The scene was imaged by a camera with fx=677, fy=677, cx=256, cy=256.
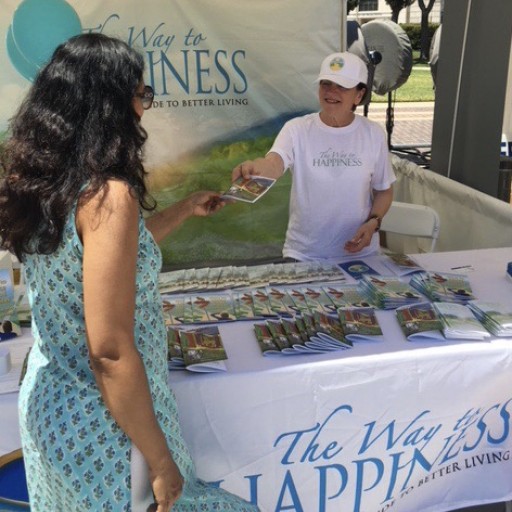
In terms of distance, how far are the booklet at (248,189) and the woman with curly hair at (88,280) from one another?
890 mm

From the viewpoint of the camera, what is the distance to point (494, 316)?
199 centimetres

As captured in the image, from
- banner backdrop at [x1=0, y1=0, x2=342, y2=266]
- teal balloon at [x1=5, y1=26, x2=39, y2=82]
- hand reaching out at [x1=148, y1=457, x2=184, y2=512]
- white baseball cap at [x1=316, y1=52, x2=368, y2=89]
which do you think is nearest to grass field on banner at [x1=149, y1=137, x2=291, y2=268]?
banner backdrop at [x1=0, y1=0, x2=342, y2=266]

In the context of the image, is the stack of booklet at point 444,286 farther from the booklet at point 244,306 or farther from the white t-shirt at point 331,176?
the booklet at point 244,306

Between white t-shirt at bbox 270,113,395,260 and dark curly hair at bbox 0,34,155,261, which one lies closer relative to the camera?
dark curly hair at bbox 0,34,155,261

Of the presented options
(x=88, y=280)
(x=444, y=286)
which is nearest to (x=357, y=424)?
(x=444, y=286)

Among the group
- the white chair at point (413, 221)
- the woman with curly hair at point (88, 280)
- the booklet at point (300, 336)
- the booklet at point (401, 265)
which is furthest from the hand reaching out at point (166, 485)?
the white chair at point (413, 221)

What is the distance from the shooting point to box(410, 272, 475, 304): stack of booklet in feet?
7.14

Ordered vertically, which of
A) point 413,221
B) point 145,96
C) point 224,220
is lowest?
point 224,220

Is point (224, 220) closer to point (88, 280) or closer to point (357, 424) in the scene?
point (357, 424)

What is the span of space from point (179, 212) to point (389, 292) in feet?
2.34

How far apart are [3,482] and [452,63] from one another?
10.6 feet

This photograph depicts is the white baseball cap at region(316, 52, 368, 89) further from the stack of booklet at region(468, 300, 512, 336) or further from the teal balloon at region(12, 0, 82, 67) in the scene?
the teal balloon at region(12, 0, 82, 67)

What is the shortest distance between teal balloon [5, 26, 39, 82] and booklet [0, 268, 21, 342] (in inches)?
80.5

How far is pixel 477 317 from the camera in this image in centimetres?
203
